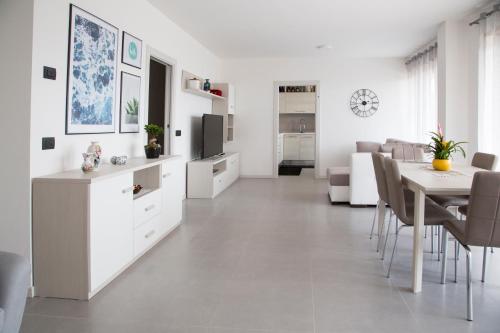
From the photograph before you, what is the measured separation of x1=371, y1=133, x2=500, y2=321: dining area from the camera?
2496 millimetres

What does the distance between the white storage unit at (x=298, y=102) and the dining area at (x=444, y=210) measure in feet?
25.8

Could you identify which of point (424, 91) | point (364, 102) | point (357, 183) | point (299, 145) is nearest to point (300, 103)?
point (299, 145)

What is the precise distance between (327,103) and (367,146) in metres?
1.35

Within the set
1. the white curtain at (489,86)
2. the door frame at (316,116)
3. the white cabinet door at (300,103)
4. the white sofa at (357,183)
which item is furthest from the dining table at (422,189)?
the white cabinet door at (300,103)

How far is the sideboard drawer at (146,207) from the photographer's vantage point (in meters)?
3.58

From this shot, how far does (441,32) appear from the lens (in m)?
6.26

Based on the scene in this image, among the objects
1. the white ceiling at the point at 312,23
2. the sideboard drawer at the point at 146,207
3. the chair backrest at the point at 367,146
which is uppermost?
the white ceiling at the point at 312,23

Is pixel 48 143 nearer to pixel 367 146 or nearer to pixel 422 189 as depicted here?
pixel 422 189

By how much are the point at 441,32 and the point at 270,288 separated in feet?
16.8

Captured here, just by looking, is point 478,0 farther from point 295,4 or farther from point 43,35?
point 43,35

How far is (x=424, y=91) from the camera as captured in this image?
25.2 feet

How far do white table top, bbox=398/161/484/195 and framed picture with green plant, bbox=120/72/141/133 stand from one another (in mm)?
2828

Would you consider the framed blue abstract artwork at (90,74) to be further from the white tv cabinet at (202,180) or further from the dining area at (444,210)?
the white tv cabinet at (202,180)

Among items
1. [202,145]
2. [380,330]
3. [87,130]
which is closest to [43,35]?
[87,130]
